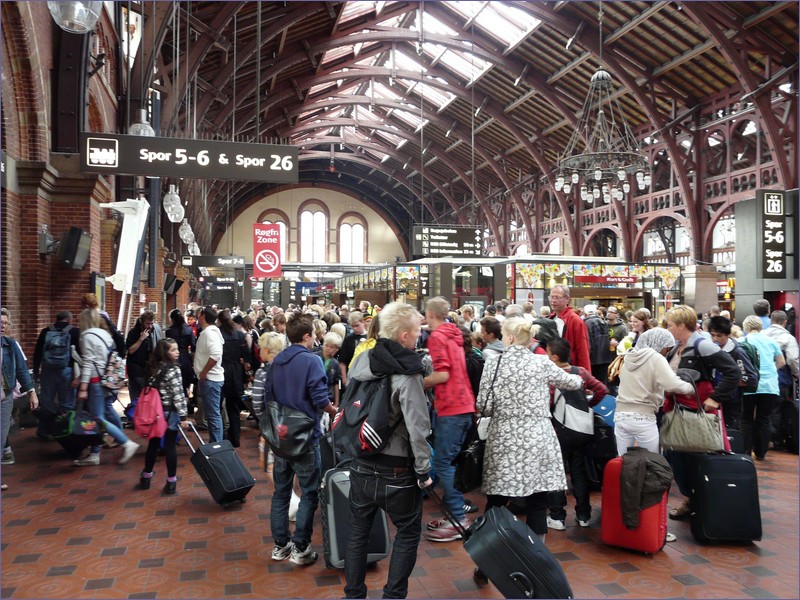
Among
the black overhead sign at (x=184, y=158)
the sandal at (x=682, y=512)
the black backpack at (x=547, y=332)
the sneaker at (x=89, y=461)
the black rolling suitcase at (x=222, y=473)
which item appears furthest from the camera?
the black overhead sign at (x=184, y=158)

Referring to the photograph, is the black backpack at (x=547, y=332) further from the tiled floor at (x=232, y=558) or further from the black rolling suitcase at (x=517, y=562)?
the black rolling suitcase at (x=517, y=562)

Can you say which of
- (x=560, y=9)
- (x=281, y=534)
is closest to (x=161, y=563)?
(x=281, y=534)

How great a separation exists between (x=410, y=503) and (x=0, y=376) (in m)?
3.90

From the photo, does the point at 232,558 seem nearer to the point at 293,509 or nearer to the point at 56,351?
the point at 293,509

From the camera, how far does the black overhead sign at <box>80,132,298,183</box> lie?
582 cm

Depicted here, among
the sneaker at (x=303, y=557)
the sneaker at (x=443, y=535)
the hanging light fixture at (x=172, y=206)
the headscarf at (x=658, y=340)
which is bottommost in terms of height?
the sneaker at (x=443, y=535)

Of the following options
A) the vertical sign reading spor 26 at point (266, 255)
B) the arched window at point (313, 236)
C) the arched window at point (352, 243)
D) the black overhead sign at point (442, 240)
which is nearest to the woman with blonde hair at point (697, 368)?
the vertical sign reading spor 26 at point (266, 255)

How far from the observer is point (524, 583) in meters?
2.67

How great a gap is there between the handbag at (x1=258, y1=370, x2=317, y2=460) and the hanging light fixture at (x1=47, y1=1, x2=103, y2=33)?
263 centimetres

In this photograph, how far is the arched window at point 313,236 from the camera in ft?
145

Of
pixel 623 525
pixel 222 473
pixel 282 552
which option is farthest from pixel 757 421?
pixel 222 473

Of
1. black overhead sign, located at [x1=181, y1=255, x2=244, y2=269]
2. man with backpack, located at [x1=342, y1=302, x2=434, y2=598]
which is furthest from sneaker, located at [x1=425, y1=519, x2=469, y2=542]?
black overhead sign, located at [x1=181, y1=255, x2=244, y2=269]

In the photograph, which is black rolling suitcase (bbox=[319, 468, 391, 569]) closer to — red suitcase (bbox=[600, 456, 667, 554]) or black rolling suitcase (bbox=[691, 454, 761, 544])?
red suitcase (bbox=[600, 456, 667, 554])

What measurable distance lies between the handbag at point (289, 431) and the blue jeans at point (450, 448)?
2.89 feet
